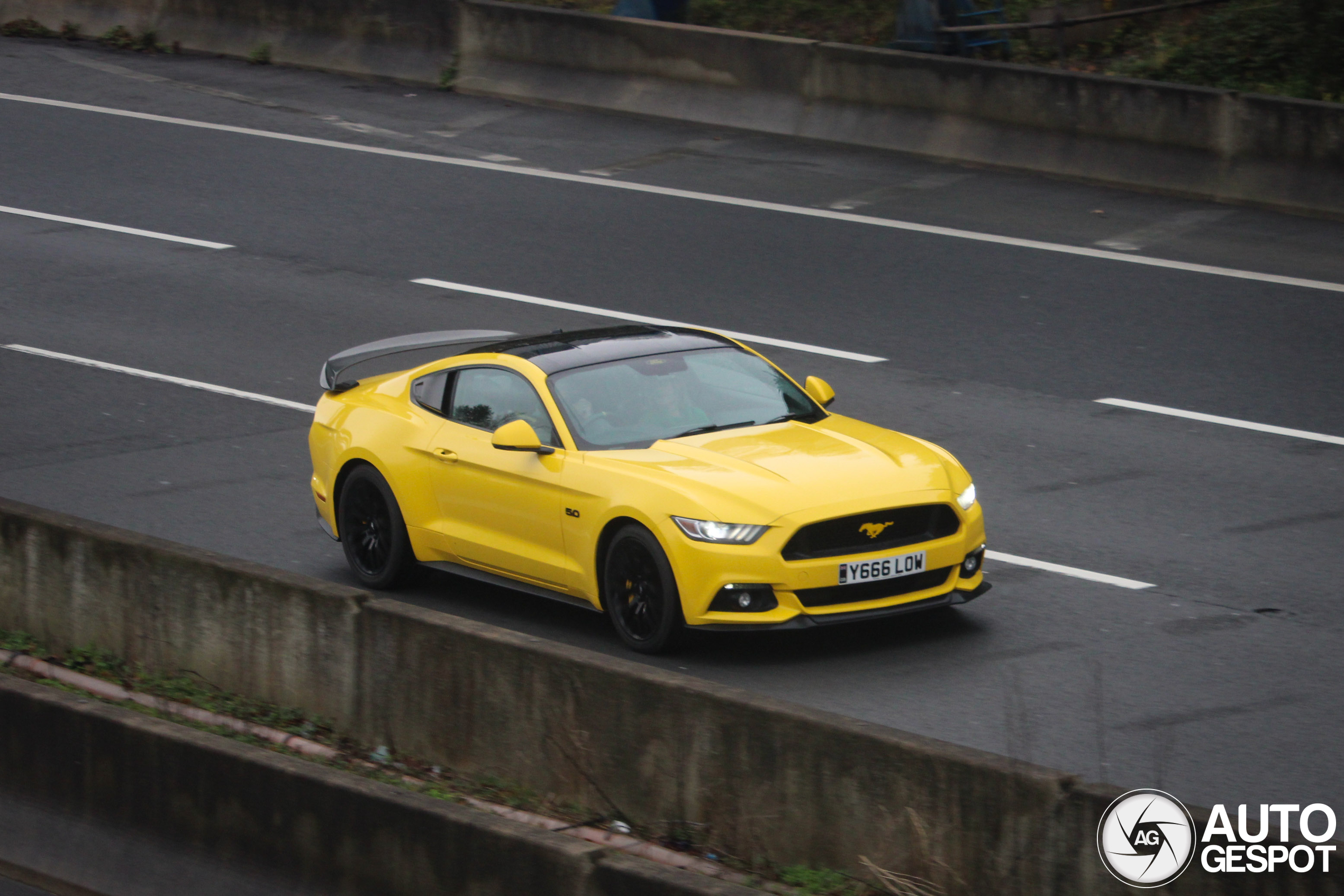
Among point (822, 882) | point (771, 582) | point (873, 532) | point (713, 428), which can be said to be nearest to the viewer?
point (822, 882)

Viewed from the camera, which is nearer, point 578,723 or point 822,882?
point 822,882

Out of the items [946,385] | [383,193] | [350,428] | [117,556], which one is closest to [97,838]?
[117,556]

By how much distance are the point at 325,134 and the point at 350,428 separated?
486 inches

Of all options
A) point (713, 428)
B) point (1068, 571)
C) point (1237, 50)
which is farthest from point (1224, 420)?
point (1237, 50)

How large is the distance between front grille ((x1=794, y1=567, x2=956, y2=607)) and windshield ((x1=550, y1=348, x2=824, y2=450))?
1.19 meters

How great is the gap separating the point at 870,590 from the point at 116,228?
41.4ft

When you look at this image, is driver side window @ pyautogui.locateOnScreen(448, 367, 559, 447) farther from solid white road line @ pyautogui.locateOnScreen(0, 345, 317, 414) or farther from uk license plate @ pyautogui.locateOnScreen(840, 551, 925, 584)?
solid white road line @ pyautogui.locateOnScreen(0, 345, 317, 414)

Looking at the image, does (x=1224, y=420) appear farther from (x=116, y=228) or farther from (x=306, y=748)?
(x=116, y=228)

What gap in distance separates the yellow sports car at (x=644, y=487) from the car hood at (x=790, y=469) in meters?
0.01

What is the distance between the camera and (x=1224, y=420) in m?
12.5

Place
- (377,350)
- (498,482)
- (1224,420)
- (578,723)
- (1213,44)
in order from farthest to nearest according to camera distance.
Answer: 1. (1213,44)
2. (1224,420)
3. (377,350)
4. (498,482)
5. (578,723)

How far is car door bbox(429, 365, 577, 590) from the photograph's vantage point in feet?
30.4

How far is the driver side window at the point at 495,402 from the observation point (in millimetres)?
9523

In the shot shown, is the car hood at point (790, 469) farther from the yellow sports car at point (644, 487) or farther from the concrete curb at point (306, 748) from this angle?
the concrete curb at point (306, 748)
